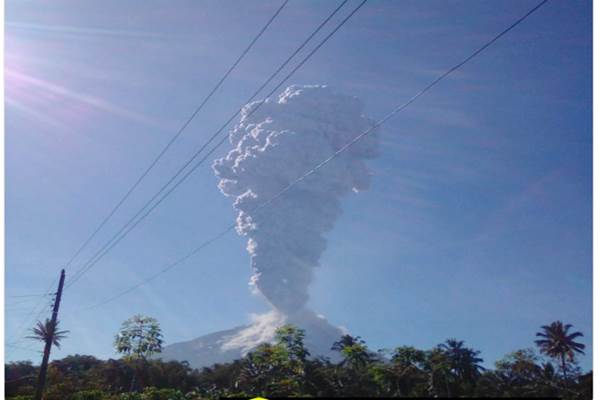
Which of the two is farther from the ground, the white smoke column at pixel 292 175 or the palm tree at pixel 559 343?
the white smoke column at pixel 292 175

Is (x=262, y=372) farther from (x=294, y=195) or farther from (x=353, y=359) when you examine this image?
(x=294, y=195)

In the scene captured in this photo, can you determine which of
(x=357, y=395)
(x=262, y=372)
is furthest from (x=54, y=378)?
(x=357, y=395)

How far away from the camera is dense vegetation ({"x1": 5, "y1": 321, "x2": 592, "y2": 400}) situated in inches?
2141

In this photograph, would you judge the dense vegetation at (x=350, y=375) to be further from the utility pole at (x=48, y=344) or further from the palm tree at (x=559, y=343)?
the utility pole at (x=48, y=344)

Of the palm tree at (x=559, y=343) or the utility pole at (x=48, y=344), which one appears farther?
the palm tree at (x=559, y=343)

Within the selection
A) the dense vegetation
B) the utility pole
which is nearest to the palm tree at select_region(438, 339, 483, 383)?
the dense vegetation

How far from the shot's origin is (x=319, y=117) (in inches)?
4023

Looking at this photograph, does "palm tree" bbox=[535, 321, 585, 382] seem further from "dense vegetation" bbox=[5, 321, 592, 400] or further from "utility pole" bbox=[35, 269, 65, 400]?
"utility pole" bbox=[35, 269, 65, 400]

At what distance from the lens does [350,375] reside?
191 feet

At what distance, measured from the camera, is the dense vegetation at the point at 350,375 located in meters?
54.4

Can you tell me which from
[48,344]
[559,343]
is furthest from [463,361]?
[48,344]

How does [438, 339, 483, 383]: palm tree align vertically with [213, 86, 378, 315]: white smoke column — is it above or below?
below

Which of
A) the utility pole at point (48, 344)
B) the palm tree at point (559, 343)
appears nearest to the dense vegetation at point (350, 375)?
the palm tree at point (559, 343)

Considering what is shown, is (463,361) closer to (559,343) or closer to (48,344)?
(559,343)
